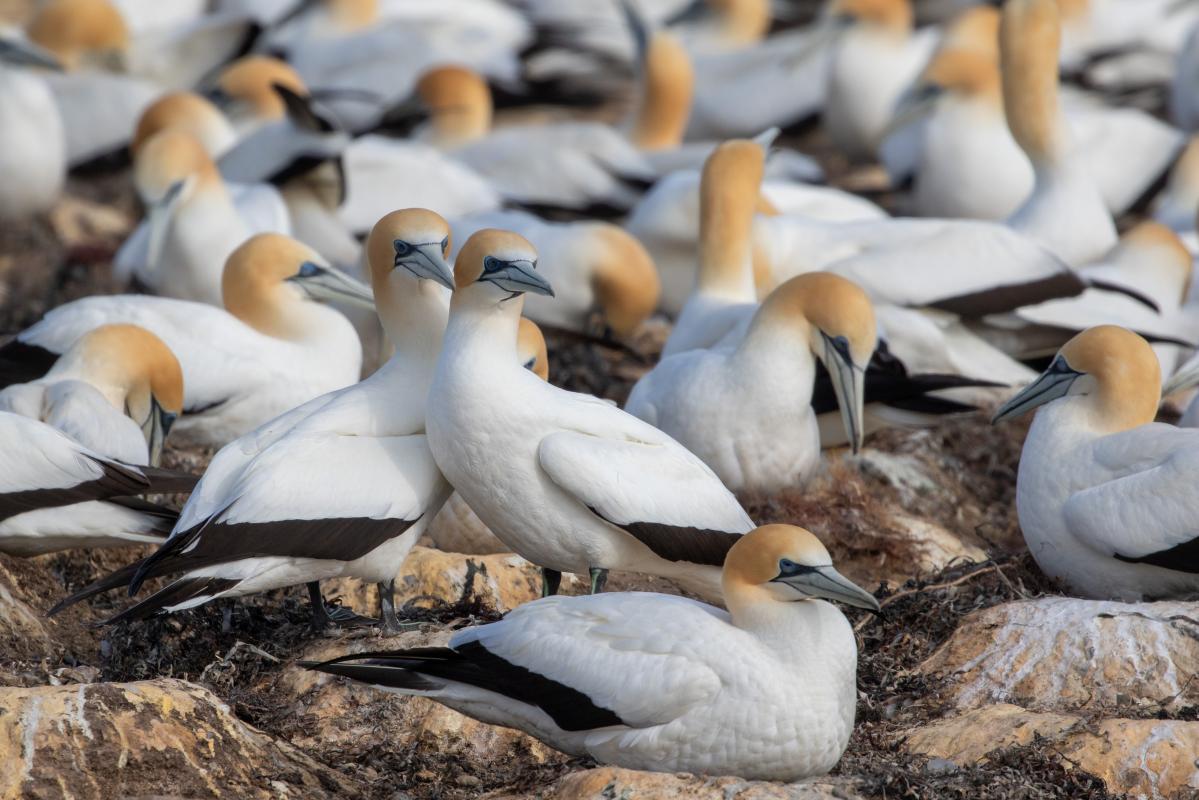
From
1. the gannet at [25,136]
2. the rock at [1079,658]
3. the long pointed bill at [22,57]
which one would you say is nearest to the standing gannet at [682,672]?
the rock at [1079,658]

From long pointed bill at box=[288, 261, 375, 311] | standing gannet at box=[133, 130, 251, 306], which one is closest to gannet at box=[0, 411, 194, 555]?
long pointed bill at box=[288, 261, 375, 311]

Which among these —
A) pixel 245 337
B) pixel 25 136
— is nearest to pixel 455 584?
pixel 245 337

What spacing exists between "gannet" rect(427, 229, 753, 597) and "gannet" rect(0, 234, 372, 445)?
2159 millimetres

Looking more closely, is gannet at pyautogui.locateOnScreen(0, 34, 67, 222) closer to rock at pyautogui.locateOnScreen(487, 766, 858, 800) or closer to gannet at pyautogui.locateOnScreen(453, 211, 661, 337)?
gannet at pyautogui.locateOnScreen(453, 211, 661, 337)

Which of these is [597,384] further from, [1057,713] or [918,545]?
[1057,713]

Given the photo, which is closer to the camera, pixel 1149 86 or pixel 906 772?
pixel 906 772

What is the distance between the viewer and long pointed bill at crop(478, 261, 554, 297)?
474cm

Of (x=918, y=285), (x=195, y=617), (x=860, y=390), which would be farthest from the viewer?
(x=918, y=285)

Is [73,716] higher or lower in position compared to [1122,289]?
higher

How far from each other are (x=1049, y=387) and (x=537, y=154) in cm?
567

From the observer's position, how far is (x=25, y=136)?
412 inches

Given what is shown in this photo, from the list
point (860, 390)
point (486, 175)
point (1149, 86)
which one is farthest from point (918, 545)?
point (1149, 86)

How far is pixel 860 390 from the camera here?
19.8 feet

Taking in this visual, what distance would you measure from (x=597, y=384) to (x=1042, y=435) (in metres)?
2.57
